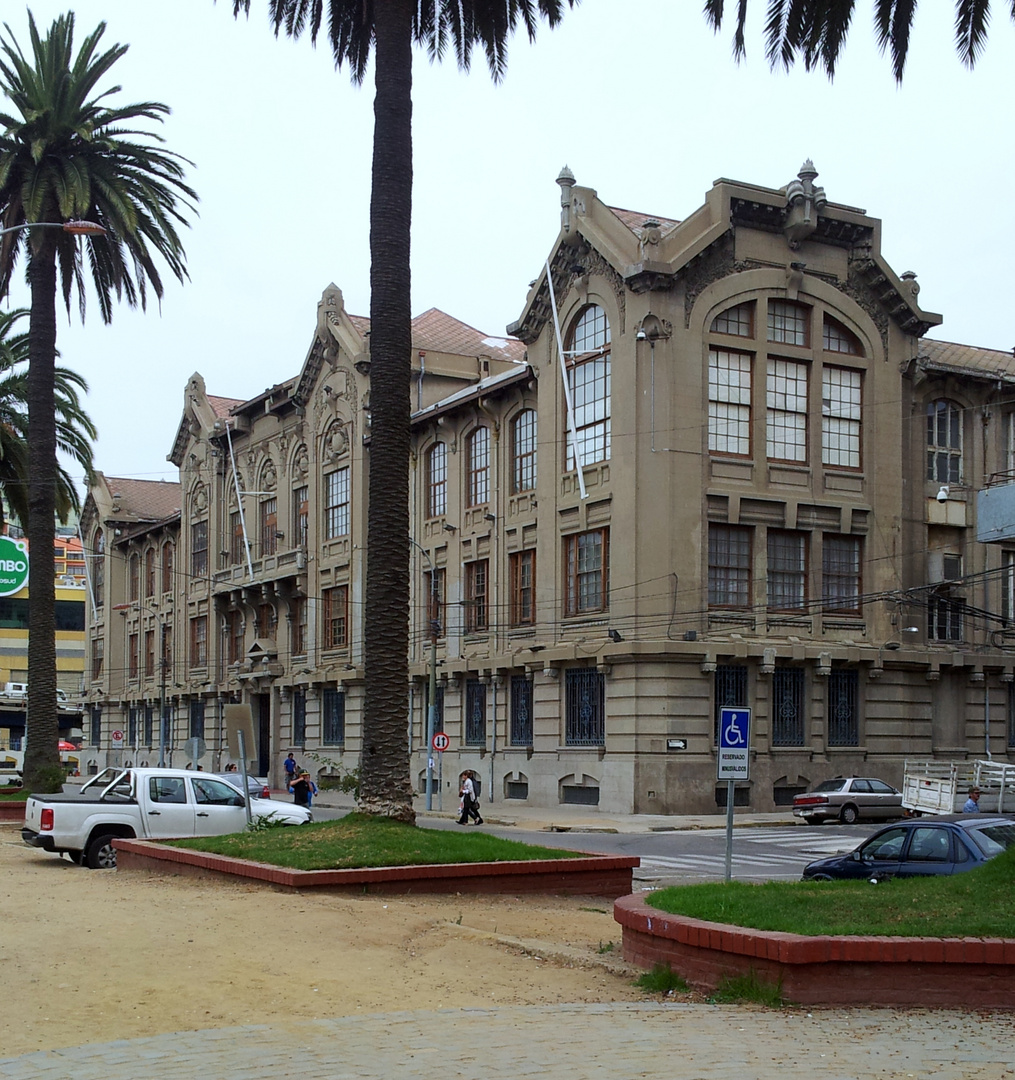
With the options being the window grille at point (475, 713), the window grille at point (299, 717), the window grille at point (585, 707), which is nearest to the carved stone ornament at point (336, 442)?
the window grille at point (299, 717)

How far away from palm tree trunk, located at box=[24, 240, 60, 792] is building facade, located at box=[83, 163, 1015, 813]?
11.9m

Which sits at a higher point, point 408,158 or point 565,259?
point 565,259

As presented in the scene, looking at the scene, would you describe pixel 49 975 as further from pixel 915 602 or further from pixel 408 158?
pixel 915 602

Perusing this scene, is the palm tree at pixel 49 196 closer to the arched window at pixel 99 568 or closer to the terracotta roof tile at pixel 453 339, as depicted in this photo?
the terracotta roof tile at pixel 453 339

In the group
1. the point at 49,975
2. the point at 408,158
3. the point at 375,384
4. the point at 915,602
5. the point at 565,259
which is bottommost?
the point at 49,975

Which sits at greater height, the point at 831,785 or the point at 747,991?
the point at 747,991

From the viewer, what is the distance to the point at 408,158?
2245cm

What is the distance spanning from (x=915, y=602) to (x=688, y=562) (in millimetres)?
8620

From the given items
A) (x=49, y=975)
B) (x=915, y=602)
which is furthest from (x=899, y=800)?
(x=49, y=975)

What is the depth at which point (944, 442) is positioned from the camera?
158ft

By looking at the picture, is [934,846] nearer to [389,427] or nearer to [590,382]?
[389,427]

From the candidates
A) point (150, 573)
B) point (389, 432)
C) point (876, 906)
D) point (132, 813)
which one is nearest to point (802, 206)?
point (389, 432)

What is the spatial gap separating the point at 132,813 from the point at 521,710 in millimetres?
25604

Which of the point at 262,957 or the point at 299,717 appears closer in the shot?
the point at 262,957
